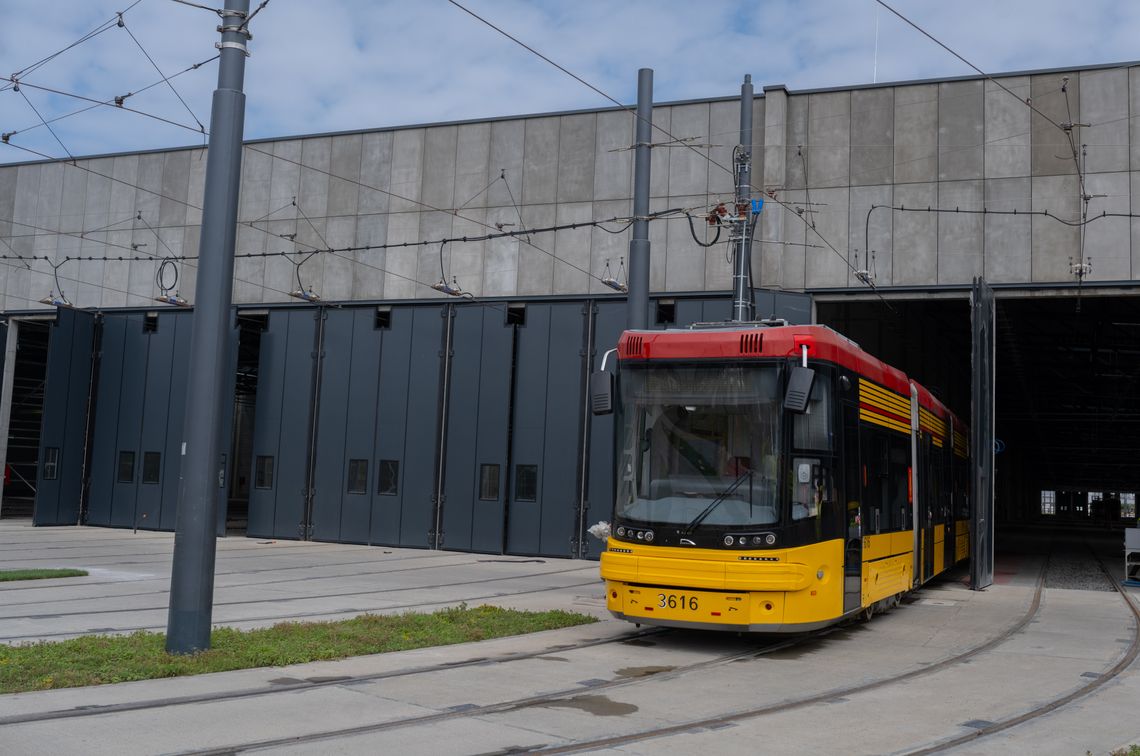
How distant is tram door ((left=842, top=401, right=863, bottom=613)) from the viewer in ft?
38.6

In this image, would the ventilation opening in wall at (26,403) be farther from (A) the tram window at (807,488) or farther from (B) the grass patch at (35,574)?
(A) the tram window at (807,488)

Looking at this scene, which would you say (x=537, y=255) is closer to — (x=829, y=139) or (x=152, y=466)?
(x=829, y=139)

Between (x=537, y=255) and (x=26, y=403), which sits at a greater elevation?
(x=537, y=255)

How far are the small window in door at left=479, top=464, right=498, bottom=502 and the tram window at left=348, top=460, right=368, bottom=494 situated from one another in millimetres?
3201

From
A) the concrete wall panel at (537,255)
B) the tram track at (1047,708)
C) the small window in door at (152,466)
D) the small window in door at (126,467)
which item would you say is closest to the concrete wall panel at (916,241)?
the concrete wall panel at (537,255)

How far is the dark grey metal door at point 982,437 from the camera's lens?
19719mm

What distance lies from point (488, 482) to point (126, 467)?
11.0 m

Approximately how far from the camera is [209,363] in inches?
384

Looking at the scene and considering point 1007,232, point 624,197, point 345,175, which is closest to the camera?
point 1007,232

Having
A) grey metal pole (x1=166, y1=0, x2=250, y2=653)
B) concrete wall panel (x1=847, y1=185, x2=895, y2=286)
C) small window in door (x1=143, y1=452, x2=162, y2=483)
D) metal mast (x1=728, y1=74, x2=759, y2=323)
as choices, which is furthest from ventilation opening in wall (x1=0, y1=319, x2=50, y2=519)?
grey metal pole (x1=166, y1=0, x2=250, y2=653)

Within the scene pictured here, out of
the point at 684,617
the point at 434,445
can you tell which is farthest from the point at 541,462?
the point at 684,617

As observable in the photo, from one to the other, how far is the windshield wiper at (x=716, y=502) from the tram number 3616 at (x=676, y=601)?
2.19 feet

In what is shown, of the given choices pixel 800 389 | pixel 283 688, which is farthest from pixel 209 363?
pixel 800 389

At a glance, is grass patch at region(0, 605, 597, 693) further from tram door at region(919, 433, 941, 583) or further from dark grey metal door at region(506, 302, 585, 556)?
dark grey metal door at region(506, 302, 585, 556)
